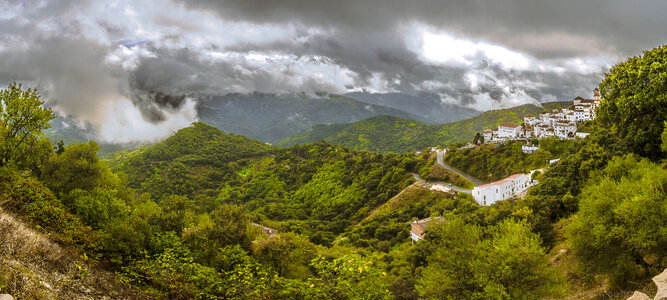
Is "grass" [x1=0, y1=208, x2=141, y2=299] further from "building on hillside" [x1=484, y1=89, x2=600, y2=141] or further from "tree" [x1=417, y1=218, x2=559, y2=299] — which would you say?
"building on hillside" [x1=484, y1=89, x2=600, y2=141]

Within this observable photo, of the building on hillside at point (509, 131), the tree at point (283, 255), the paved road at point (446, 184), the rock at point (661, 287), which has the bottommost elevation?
the paved road at point (446, 184)

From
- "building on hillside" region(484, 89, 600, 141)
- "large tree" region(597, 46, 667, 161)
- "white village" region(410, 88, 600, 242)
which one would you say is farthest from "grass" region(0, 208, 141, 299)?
"building on hillside" region(484, 89, 600, 141)

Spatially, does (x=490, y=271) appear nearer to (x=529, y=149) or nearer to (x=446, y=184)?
(x=446, y=184)

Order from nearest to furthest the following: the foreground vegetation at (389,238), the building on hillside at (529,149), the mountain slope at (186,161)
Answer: the foreground vegetation at (389,238) → the building on hillside at (529,149) → the mountain slope at (186,161)

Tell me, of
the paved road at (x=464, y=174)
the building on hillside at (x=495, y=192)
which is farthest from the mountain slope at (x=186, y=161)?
the building on hillside at (x=495, y=192)

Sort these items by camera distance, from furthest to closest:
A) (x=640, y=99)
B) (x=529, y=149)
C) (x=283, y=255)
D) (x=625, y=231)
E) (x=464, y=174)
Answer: (x=464, y=174), (x=529, y=149), (x=640, y=99), (x=283, y=255), (x=625, y=231)

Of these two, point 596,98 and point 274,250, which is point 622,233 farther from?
point 596,98

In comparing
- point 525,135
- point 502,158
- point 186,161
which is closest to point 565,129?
point 525,135

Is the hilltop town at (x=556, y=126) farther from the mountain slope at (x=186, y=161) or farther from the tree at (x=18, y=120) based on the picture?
the mountain slope at (x=186, y=161)
